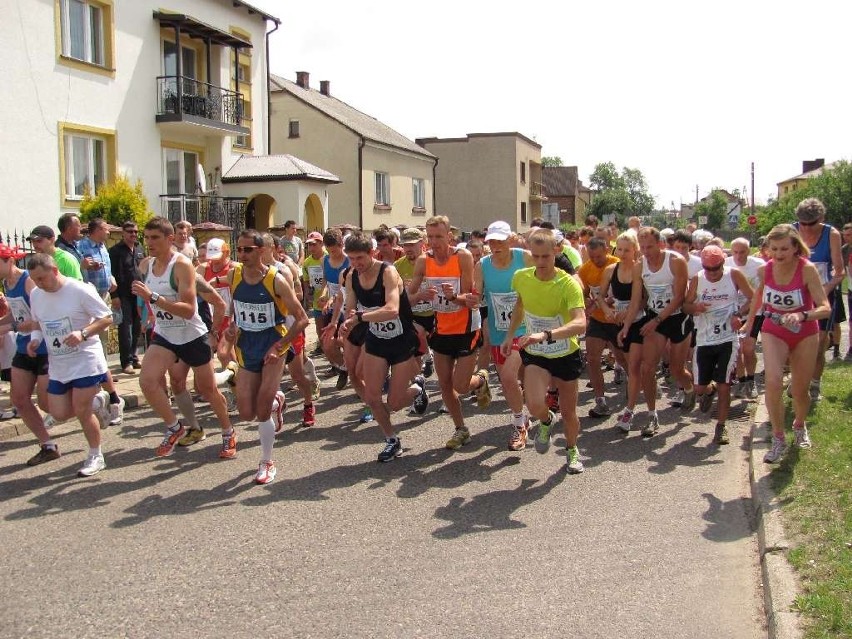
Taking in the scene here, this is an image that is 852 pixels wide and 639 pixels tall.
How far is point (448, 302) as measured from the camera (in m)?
7.93

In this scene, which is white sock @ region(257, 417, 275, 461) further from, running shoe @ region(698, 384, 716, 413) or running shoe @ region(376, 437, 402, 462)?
running shoe @ region(698, 384, 716, 413)

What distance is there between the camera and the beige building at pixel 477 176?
5494cm

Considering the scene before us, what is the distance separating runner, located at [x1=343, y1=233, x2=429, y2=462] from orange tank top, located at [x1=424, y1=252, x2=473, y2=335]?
1.64 ft

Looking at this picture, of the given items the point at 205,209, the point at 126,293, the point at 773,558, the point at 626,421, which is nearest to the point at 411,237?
the point at 626,421

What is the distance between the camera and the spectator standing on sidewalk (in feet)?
39.3

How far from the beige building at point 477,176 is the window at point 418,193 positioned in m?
11.8

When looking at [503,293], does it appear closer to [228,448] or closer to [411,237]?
[411,237]

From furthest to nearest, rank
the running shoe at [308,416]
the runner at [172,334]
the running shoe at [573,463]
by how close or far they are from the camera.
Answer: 1. the running shoe at [308,416]
2. the runner at [172,334]
3. the running shoe at [573,463]

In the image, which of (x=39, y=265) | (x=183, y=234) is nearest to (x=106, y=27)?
(x=183, y=234)

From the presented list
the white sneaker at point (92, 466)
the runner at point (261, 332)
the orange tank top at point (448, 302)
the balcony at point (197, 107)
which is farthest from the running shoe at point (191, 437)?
the balcony at point (197, 107)

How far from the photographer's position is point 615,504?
247 inches

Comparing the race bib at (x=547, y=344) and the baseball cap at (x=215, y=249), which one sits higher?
the baseball cap at (x=215, y=249)

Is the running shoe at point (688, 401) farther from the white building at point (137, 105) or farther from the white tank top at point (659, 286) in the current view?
the white building at point (137, 105)

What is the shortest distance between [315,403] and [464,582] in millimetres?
5722
